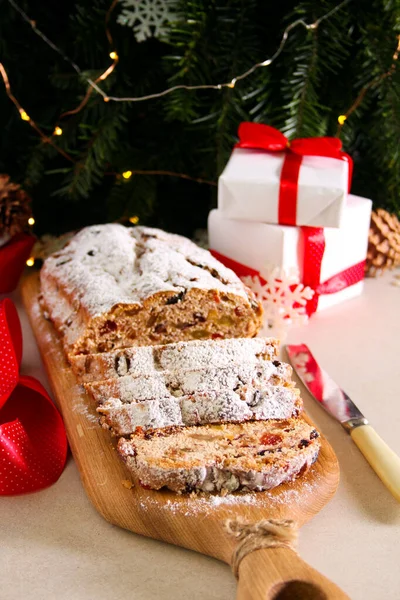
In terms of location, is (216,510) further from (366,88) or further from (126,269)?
(366,88)

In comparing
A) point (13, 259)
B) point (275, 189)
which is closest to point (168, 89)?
point (275, 189)

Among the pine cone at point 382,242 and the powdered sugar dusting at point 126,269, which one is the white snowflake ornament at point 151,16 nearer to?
the powdered sugar dusting at point 126,269

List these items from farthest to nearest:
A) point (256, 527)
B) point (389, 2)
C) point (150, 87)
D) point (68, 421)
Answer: point (150, 87), point (389, 2), point (68, 421), point (256, 527)

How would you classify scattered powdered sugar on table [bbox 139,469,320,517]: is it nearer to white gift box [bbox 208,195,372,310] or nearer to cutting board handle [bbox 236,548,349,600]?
cutting board handle [bbox 236,548,349,600]

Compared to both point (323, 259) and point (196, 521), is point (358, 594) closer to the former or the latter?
point (196, 521)

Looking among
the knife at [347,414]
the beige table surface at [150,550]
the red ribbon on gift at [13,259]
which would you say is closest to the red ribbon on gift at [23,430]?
the beige table surface at [150,550]

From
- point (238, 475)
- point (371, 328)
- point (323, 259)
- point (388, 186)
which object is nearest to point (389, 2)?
point (388, 186)
